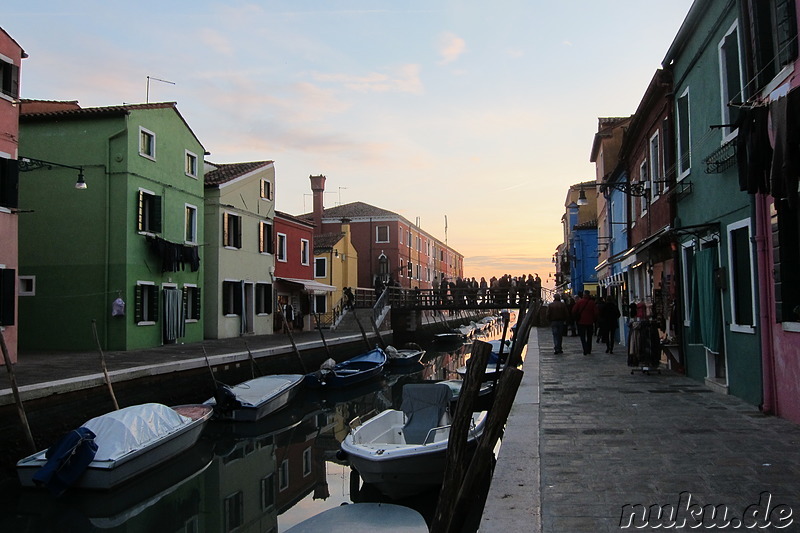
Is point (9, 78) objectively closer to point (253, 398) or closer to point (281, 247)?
point (253, 398)

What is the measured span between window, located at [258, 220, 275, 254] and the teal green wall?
20.7 m

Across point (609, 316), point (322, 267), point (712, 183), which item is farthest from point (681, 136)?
point (322, 267)

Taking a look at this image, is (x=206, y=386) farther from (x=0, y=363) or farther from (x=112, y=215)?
(x=112, y=215)

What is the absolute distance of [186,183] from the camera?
24.5 metres

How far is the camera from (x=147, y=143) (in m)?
22.0

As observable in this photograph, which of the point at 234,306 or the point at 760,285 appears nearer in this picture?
the point at 760,285

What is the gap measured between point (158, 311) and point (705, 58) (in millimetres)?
17791

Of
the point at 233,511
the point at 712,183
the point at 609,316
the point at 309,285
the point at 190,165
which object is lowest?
the point at 233,511

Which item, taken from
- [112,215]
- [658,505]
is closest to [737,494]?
[658,505]

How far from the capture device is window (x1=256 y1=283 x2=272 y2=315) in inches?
1163

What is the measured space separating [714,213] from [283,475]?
825 centimetres

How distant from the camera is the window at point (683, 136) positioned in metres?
12.0

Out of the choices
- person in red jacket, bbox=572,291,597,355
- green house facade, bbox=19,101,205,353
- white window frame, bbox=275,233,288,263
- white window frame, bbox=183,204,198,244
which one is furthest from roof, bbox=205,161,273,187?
person in red jacket, bbox=572,291,597,355

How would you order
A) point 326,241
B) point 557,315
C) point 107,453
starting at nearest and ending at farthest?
point 107,453 < point 557,315 < point 326,241
